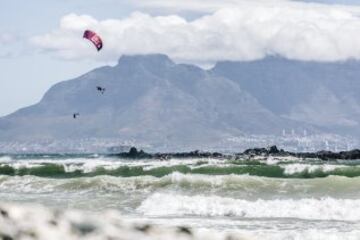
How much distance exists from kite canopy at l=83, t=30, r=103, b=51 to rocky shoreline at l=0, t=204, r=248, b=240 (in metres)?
38.5

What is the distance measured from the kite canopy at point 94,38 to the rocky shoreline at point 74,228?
38488 millimetres

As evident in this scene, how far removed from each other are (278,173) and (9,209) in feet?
182

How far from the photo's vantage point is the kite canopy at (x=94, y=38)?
41.4 m

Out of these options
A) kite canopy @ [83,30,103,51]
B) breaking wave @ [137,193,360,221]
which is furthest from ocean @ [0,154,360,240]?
kite canopy @ [83,30,103,51]

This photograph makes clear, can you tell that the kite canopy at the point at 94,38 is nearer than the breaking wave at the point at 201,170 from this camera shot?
Yes

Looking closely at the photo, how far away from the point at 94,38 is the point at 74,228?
40.0 m

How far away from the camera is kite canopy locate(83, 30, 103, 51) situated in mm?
41438

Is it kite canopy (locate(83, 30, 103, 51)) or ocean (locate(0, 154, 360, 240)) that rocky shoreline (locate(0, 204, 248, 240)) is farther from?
kite canopy (locate(83, 30, 103, 51))

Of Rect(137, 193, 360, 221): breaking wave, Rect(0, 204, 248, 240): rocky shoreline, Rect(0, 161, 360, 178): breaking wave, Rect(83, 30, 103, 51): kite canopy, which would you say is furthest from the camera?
Rect(0, 161, 360, 178): breaking wave

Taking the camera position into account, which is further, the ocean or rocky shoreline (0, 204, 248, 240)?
the ocean

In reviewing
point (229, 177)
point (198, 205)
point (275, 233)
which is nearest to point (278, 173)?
point (229, 177)

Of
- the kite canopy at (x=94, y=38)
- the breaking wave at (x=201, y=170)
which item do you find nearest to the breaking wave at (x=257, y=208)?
the kite canopy at (x=94, y=38)

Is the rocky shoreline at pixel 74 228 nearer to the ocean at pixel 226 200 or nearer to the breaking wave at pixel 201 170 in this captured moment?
the ocean at pixel 226 200

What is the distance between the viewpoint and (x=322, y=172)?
54.7 metres
